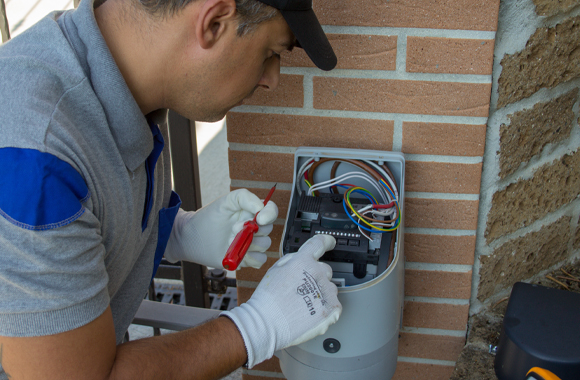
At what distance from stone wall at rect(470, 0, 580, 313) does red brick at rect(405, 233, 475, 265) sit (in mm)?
35

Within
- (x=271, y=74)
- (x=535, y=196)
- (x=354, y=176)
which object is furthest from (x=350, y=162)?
(x=535, y=196)

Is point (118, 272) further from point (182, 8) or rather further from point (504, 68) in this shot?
point (504, 68)

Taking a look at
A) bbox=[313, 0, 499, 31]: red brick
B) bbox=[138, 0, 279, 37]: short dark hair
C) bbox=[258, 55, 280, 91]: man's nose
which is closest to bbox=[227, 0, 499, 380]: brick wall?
bbox=[313, 0, 499, 31]: red brick

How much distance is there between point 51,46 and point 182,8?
0.71 feet

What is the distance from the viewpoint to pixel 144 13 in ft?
2.60

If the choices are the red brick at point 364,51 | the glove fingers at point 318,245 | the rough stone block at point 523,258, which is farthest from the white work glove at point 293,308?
the rough stone block at point 523,258

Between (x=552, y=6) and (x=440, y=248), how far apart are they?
21.9 inches

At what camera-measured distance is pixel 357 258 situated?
0.90m

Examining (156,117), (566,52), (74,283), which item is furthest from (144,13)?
(566,52)

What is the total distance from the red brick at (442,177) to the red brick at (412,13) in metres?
0.29

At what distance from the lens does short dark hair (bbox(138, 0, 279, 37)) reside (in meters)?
0.75

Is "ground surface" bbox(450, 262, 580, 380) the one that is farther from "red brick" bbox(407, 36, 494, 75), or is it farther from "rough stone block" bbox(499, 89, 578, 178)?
"red brick" bbox(407, 36, 494, 75)

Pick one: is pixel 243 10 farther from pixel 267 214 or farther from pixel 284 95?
pixel 267 214

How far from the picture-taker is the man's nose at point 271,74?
2.98 feet
